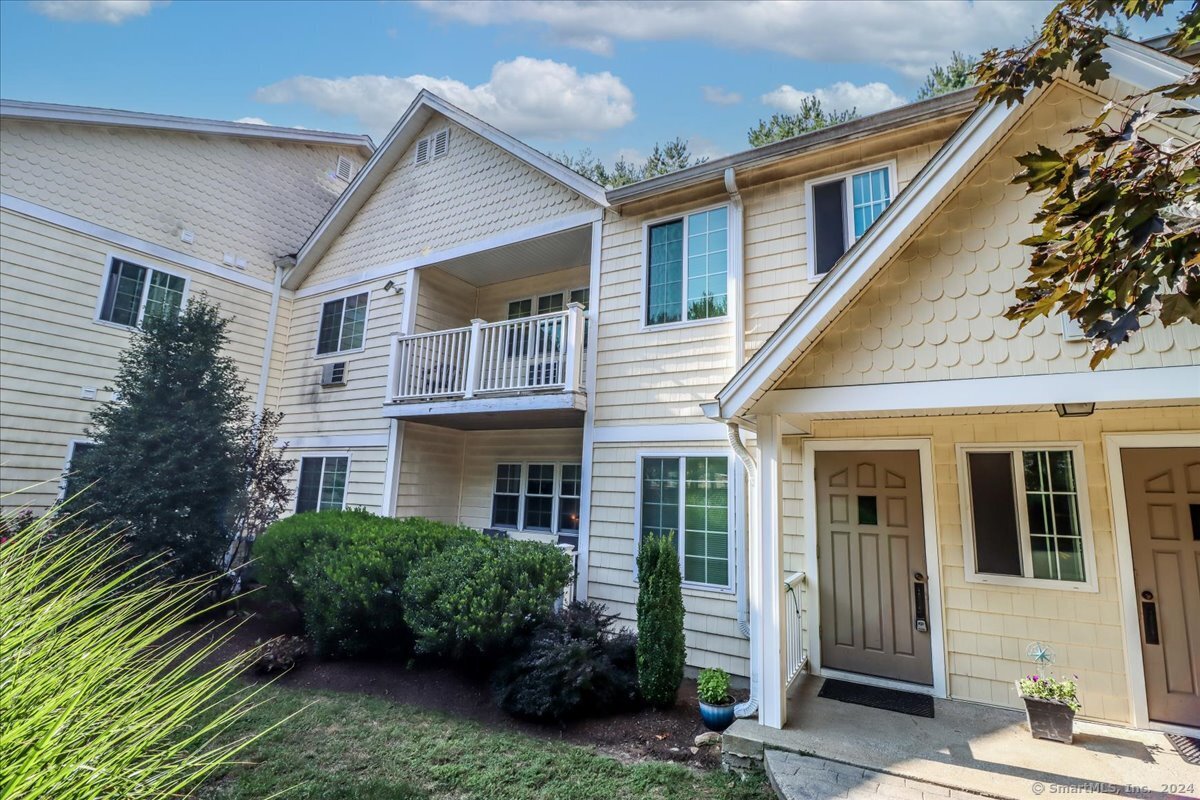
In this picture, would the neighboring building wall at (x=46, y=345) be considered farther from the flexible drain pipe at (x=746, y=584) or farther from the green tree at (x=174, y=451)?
the flexible drain pipe at (x=746, y=584)

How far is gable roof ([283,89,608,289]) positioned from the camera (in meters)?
8.33

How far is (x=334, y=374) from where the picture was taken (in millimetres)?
10695

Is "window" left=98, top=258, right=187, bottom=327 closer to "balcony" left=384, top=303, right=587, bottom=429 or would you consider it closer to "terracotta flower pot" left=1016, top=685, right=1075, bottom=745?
"balcony" left=384, top=303, right=587, bottom=429

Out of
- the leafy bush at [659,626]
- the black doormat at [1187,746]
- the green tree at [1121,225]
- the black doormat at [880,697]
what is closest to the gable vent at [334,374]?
the leafy bush at [659,626]

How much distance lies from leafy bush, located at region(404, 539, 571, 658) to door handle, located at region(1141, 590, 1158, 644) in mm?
5188

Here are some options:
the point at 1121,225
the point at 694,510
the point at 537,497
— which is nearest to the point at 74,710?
the point at 1121,225

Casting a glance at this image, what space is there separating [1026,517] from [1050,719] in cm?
165

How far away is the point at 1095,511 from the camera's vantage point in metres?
4.71

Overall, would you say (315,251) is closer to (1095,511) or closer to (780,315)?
(780,315)

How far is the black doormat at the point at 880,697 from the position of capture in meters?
4.78

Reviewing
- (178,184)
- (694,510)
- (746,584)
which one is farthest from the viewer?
(178,184)

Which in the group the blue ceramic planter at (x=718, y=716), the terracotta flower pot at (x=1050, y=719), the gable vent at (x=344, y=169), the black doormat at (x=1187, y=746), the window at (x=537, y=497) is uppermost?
the gable vent at (x=344, y=169)

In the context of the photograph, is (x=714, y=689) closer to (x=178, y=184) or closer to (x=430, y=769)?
(x=430, y=769)

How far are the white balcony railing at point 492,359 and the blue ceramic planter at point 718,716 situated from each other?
4081 mm
